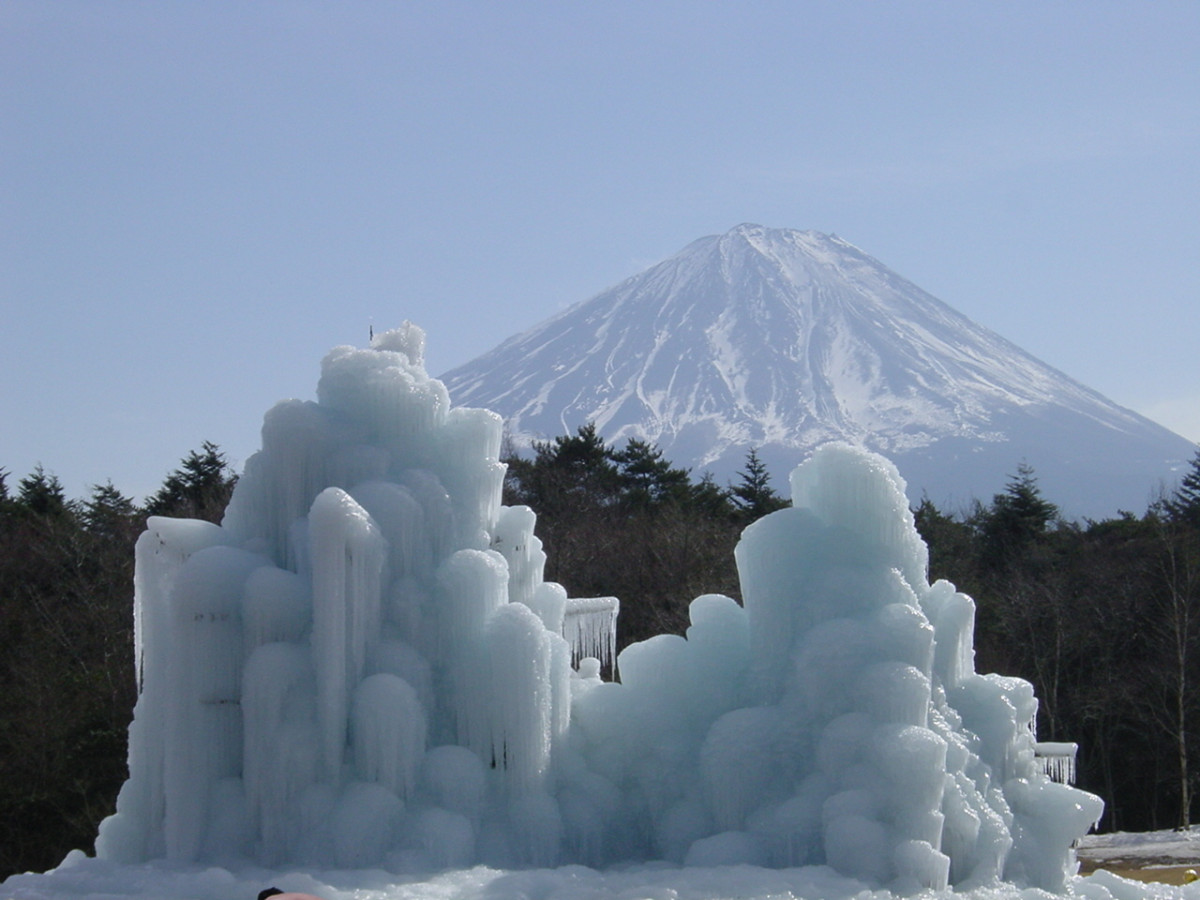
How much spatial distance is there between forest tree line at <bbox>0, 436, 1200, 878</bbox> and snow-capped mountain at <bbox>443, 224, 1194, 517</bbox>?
45.4m

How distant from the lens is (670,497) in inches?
1663

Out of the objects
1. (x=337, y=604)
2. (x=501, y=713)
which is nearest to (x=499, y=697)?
(x=501, y=713)

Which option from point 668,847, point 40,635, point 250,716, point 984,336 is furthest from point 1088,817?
point 984,336

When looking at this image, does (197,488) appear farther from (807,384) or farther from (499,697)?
(807,384)

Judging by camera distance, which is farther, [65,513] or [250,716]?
[65,513]

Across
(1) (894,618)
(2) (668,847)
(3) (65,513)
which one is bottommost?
(2) (668,847)

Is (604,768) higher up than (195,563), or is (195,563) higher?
(195,563)

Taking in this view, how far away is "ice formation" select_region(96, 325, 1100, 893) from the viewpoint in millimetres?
11773

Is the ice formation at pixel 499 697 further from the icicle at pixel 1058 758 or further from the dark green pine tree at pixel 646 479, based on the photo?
the dark green pine tree at pixel 646 479

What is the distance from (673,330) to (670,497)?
73.5 metres

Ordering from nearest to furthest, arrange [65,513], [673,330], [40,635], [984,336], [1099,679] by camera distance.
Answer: [40,635], [1099,679], [65,513], [673,330], [984,336]

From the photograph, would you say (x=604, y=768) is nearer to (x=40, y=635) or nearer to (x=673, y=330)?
(x=40, y=635)

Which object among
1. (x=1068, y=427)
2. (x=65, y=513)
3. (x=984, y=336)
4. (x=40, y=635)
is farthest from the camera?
(x=984, y=336)

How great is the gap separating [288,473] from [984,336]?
116756 millimetres
